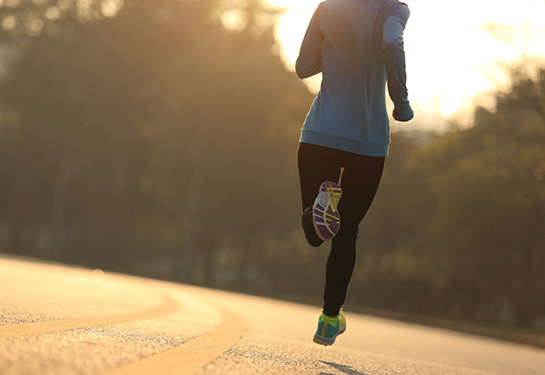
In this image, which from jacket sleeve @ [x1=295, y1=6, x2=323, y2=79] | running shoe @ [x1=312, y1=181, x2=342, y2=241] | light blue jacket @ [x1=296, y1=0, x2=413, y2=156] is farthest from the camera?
jacket sleeve @ [x1=295, y1=6, x2=323, y2=79]

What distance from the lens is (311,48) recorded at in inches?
226

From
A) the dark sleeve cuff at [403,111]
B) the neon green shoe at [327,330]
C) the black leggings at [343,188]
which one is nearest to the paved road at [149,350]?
the neon green shoe at [327,330]

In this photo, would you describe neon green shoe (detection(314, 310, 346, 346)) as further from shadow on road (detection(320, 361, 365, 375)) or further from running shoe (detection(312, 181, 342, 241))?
running shoe (detection(312, 181, 342, 241))

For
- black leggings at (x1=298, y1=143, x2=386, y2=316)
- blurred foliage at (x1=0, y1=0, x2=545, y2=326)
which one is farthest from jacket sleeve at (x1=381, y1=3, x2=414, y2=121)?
blurred foliage at (x1=0, y1=0, x2=545, y2=326)

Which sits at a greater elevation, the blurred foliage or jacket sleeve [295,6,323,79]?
the blurred foliage

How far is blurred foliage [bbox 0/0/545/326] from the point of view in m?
36.7

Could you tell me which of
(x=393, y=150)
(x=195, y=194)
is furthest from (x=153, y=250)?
(x=393, y=150)

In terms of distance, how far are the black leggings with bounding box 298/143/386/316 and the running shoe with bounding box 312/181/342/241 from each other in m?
0.24

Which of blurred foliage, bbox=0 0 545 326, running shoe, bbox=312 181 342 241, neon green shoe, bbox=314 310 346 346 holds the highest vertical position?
blurred foliage, bbox=0 0 545 326

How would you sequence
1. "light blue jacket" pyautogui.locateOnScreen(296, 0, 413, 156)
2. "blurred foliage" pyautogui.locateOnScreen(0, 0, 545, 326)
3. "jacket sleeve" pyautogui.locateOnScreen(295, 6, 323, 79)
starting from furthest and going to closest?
"blurred foliage" pyautogui.locateOnScreen(0, 0, 545, 326) → "jacket sleeve" pyautogui.locateOnScreen(295, 6, 323, 79) → "light blue jacket" pyautogui.locateOnScreen(296, 0, 413, 156)

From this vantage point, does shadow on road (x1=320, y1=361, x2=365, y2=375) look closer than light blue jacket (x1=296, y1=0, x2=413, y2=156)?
Yes

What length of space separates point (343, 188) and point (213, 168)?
38.8 m

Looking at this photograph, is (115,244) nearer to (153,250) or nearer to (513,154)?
(153,250)

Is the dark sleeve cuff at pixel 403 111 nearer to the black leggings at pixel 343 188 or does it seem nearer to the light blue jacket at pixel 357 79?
the light blue jacket at pixel 357 79
